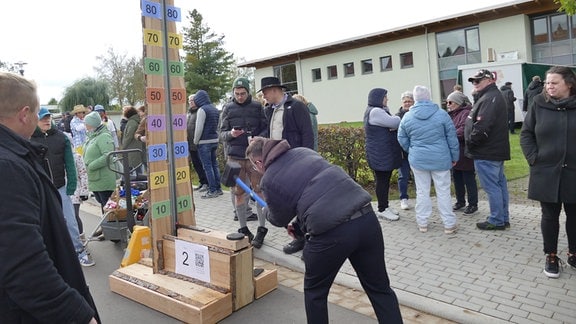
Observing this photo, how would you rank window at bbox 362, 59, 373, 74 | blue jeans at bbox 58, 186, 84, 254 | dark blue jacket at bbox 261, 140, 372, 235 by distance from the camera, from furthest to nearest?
window at bbox 362, 59, 373, 74, blue jeans at bbox 58, 186, 84, 254, dark blue jacket at bbox 261, 140, 372, 235

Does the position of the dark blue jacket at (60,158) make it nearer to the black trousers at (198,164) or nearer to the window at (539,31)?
the black trousers at (198,164)

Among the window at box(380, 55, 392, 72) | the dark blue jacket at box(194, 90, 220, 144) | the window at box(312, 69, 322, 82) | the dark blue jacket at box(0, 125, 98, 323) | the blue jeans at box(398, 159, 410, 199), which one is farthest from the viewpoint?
the window at box(312, 69, 322, 82)

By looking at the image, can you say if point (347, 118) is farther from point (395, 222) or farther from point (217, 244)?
point (217, 244)

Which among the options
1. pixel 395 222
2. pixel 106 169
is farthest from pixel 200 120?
pixel 395 222

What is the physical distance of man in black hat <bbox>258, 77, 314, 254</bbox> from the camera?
566 centimetres

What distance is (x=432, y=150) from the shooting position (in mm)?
6016

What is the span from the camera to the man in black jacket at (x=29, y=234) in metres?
1.78

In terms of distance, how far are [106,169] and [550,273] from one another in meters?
5.68

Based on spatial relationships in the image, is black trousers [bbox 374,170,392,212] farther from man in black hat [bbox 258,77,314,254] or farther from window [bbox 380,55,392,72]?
window [bbox 380,55,392,72]

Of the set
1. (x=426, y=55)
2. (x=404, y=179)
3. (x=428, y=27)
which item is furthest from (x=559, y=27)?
(x=404, y=179)

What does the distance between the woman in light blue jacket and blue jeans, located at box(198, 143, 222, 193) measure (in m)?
4.30

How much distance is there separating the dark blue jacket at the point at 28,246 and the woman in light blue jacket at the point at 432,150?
4.86 meters

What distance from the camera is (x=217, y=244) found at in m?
4.43

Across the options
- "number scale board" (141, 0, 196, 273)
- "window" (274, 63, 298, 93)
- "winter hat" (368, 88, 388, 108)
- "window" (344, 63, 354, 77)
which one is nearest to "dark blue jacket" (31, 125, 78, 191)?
"number scale board" (141, 0, 196, 273)
